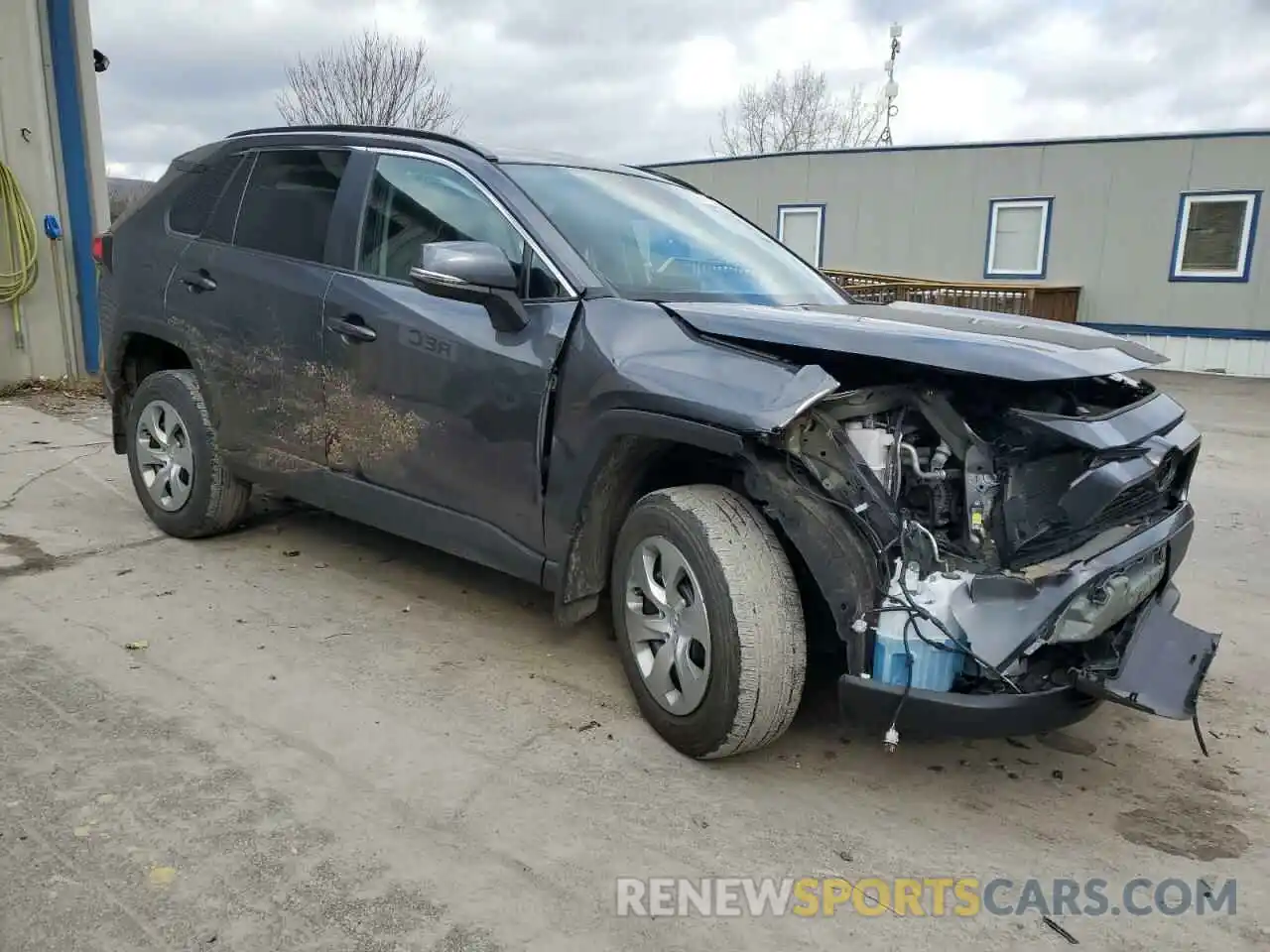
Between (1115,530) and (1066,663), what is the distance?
41 cm

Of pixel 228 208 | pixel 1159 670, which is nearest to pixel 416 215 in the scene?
pixel 228 208

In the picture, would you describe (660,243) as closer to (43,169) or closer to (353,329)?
(353,329)

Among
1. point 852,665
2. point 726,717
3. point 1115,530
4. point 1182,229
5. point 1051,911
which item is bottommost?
point 1051,911

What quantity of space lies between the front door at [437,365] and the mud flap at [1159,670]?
1742mm

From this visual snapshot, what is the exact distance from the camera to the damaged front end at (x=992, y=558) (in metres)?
2.50

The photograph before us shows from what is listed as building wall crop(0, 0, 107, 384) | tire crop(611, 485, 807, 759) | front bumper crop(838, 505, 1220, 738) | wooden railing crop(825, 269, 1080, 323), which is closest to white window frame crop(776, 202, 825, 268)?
wooden railing crop(825, 269, 1080, 323)

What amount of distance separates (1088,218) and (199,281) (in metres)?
14.8

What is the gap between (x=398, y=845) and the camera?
255cm

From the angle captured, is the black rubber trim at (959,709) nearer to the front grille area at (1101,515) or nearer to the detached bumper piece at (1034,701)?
the detached bumper piece at (1034,701)

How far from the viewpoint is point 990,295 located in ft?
50.2

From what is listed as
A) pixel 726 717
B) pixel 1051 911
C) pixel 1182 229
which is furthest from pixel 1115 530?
pixel 1182 229

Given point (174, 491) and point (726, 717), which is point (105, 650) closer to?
point (174, 491)

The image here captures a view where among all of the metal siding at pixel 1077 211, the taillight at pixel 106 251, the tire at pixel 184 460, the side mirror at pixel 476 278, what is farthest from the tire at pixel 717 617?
the metal siding at pixel 1077 211

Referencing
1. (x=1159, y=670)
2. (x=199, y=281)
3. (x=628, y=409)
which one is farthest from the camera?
(x=199, y=281)
